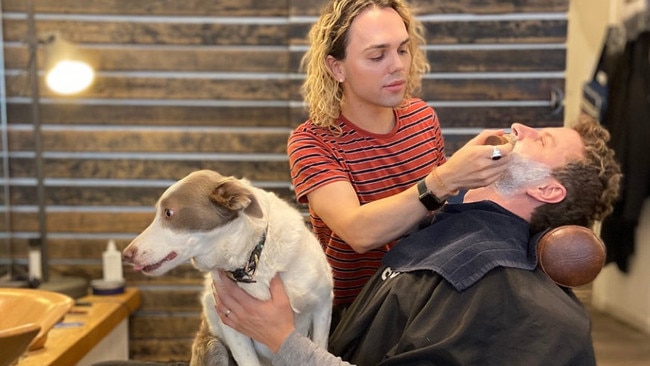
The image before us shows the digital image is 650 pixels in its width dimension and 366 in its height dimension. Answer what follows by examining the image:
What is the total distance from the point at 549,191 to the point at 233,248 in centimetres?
81

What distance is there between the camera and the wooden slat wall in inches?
130

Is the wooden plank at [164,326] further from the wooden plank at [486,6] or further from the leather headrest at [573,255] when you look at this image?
the leather headrest at [573,255]

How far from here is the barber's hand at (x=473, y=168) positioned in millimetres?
1419

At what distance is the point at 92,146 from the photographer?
3354 mm

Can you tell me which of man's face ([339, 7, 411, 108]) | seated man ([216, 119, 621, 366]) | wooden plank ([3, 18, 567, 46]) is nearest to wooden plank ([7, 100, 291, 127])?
wooden plank ([3, 18, 567, 46])

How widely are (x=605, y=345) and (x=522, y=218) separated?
3.07m

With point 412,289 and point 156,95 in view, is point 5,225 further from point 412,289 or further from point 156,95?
point 412,289

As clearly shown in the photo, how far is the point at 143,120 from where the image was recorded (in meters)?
3.35

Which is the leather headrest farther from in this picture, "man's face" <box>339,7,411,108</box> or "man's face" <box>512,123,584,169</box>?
"man's face" <box>339,7,411,108</box>

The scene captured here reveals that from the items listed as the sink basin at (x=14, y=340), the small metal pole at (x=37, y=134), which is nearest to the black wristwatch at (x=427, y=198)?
the sink basin at (x=14, y=340)

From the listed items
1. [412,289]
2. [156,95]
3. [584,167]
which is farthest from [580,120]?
[156,95]

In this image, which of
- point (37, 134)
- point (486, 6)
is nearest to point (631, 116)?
point (486, 6)

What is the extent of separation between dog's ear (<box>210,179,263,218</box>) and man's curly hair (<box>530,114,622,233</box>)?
0.72 meters

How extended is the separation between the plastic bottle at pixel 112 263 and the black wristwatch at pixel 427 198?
2.21 metres
